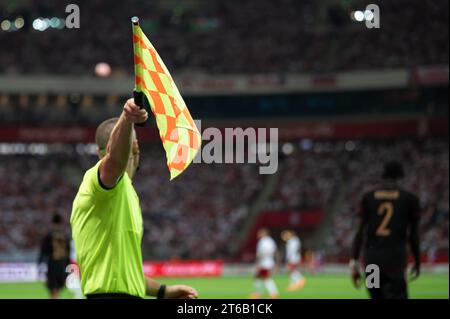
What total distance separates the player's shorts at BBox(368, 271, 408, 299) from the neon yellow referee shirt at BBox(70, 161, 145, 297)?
5281mm

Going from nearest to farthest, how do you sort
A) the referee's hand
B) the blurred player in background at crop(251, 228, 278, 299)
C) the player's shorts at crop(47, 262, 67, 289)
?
the referee's hand → the player's shorts at crop(47, 262, 67, 289) → the blurred player in background at crop(251, 228, 278, 299)

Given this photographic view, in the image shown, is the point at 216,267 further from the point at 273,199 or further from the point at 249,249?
the point at 273,199

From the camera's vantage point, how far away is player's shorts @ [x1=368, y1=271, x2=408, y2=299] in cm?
991

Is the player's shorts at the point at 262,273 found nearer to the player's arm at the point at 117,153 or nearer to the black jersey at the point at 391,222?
the black jersey at the point at 391,222

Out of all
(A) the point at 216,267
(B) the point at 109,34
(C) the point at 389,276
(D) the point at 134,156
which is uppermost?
(B) the point at 109,34

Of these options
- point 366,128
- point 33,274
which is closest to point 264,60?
point 366,128

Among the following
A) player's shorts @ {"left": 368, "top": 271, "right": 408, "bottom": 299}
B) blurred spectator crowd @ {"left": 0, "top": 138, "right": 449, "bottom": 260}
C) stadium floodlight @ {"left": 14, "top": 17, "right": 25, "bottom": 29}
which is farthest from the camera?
stadium floodlight @ {"left": 14, "top": 17, "right": 25, "bottom": 29}

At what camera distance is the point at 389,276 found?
9.92 m

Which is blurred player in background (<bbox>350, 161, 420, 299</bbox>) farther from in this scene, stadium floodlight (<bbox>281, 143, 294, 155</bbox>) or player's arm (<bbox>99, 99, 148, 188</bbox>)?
stadium floodlight (<bbox>281, 143, 294, 155</bbox>)

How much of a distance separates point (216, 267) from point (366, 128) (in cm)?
1593

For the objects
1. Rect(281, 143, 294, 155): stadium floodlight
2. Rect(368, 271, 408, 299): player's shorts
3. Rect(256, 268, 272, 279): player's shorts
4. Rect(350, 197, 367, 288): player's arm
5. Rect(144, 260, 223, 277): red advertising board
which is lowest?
Rect(144, 260, 223, 277): red advertising board

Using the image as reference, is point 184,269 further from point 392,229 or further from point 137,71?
point 137,71

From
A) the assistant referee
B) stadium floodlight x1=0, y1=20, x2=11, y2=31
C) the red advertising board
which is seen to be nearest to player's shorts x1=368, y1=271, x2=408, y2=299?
the assistant referee
